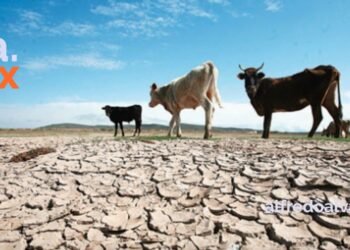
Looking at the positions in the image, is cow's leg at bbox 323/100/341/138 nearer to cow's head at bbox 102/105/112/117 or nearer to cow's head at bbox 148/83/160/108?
cow's head at bbox 148/83/160/108

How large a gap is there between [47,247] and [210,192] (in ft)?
9.77

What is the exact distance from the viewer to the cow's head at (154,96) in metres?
15.7

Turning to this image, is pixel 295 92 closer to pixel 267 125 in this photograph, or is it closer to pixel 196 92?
pixel 267 125

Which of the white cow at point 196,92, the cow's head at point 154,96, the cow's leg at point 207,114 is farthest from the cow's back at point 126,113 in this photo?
the cow's leg at point 207,114

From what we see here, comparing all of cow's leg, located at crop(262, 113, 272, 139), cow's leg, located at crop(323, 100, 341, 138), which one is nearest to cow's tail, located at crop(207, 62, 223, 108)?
cow's leg, located at crop(262, 113, 272, 139)

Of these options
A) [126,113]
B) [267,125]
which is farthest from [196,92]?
[126,113]

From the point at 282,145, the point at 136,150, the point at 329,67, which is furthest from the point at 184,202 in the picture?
the point at 329,67

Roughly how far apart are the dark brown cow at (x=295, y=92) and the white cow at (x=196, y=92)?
53.2 inches

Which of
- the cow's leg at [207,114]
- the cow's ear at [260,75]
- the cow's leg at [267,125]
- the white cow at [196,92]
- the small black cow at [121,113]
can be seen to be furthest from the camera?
the small black cow at [121,113]

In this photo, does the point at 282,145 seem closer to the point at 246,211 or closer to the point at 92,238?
the point at 246,211

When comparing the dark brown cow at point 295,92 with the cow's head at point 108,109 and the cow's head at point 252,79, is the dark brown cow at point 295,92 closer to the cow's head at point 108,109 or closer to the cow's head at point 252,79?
the cow's head at point 252,79

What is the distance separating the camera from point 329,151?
8523 millimetres

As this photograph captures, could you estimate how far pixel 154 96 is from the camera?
15961 millimetres

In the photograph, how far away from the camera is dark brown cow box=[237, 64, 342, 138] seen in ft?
39.9
